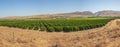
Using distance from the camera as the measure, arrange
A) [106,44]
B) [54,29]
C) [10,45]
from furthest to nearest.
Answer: [54,29] → [10,45] → [106,44]

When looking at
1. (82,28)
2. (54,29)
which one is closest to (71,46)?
(54,29)

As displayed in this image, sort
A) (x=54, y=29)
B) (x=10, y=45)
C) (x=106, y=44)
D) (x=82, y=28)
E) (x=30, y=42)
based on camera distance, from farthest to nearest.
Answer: (x=82, y=28) → (x=54, y=29) → (x=30, y=42) → (x=10, y=45) → (x=106, y=44)

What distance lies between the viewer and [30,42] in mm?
23359

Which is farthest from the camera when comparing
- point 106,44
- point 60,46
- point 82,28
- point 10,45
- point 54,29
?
point 82,28

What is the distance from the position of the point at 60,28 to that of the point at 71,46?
3411 cm

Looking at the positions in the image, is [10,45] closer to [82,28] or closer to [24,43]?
[24,43]

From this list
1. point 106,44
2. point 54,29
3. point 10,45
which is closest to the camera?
point 106,44

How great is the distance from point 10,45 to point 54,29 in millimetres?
31875

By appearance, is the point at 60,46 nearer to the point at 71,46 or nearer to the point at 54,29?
the point at 71,46

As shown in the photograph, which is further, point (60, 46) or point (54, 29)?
point (54, 29)

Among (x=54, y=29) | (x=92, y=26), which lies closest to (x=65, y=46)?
(x=54, y=29)

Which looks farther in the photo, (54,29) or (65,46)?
(54,29)

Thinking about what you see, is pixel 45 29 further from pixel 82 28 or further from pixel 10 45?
pixel 10 45

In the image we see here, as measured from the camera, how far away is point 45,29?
176 ft
